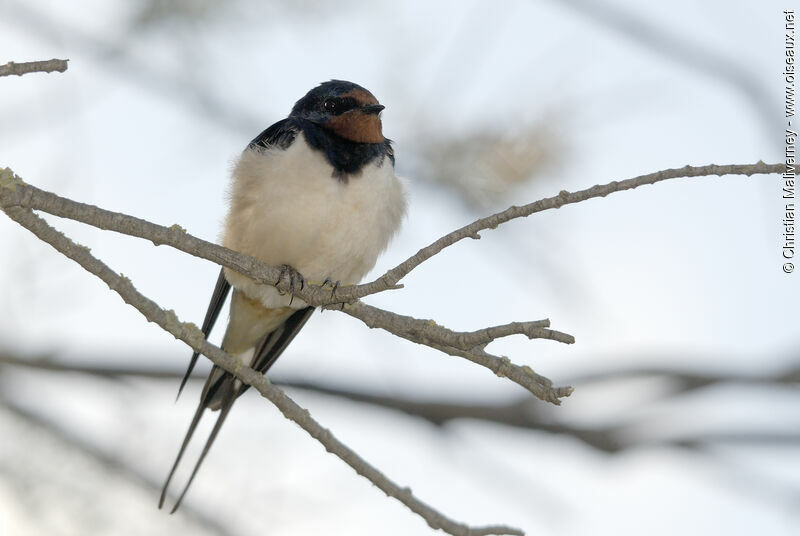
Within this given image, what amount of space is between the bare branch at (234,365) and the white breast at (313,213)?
0.86 meters

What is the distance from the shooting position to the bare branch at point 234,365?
59.5 inches

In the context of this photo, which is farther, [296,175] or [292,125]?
[292,125]

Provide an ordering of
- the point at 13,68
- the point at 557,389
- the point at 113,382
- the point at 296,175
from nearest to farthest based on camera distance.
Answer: the point at 13,68 → the point at 557,389 → the point at 296,175 → the point at 113,382

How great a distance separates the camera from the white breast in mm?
2607

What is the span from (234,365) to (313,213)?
0.93m

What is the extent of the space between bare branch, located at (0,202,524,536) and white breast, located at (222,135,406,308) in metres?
0.86

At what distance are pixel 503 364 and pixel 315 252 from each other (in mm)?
1059

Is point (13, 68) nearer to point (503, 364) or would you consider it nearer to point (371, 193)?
point (503, 364)

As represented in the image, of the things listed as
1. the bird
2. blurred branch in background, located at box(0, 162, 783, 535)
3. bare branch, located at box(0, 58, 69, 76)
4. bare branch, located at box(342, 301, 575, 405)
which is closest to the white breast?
the bird

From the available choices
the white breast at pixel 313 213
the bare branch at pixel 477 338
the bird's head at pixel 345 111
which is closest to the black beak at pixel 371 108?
the bird's head at pixel 345 111

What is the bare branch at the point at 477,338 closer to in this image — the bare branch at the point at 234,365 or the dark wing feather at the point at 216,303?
the bare branch at the point at 234,365


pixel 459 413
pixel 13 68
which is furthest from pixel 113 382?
pixel 13 68

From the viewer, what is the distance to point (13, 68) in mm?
1488

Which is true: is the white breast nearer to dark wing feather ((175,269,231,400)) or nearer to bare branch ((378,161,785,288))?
dark wing feather ((175,269,231,400))
